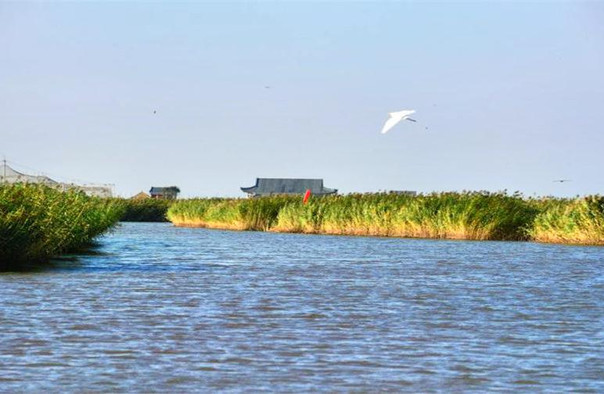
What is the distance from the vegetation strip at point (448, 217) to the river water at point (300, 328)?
1088 centimetres

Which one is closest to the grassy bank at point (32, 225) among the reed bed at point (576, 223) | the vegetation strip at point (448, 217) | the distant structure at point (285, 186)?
the reed bed at point (576, 223)

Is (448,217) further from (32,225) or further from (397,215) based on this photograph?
(32,225)

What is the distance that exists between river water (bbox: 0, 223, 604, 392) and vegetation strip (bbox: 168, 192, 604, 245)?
10.9 metres

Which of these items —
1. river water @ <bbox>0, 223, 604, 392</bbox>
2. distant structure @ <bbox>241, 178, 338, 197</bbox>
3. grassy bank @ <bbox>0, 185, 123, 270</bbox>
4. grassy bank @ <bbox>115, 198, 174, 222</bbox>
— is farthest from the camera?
distant structure @ <bbox>241, 178, 338, 197</bbox>

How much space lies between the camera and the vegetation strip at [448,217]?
34.9 meters

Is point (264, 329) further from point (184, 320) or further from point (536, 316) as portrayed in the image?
point (536, 316)

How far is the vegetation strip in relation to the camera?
34.9 metres

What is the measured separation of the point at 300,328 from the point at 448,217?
2668 centimetres

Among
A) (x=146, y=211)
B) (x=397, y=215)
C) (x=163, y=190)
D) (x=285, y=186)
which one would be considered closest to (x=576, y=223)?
(x=397, y=215)

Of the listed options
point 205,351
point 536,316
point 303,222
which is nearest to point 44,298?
point 205,351

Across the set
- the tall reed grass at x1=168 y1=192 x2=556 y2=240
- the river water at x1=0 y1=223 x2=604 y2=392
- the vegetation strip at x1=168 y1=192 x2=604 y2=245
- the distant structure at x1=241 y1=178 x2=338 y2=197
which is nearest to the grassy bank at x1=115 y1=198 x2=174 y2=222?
the tall reed grass at x1=168 y1=192 x2=556 y2=240

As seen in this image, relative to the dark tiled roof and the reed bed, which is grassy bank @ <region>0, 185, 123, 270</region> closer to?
the reed bed

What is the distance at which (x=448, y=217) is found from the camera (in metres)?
38.4

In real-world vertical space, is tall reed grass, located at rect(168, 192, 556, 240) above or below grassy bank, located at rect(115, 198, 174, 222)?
below
